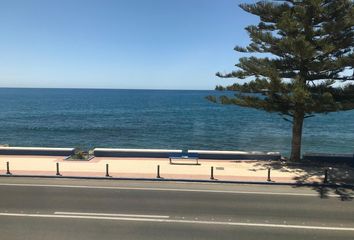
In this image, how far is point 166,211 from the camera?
13055mm

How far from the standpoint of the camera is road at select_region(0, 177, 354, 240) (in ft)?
36.3

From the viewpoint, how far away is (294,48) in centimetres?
1956

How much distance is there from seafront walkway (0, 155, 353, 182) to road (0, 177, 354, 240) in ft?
4.41

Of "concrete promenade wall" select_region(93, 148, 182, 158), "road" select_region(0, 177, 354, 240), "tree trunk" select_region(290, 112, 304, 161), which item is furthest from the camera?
"concrete promenade wall" select_region(93, 148, 182, 158)

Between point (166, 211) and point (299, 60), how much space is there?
507 inches

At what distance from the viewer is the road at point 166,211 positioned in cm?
1106

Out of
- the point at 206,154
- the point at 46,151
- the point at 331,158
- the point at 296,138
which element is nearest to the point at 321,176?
the point at 331,158

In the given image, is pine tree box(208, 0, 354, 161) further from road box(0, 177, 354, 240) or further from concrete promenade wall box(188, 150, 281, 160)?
road box(0, 177, 354, 240)

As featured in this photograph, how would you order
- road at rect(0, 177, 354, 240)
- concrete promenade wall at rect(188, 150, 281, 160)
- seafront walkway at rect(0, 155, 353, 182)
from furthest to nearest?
1. concrete promenade wall at rect(188, 150, 281, 160)
2. seafront walkway at rect(0, 155, 353, 182)
3. road at rect(0, 177, 354, 240)

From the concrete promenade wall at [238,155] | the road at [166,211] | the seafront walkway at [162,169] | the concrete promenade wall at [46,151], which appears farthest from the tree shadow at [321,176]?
the concrete promenade wall at [46,151]

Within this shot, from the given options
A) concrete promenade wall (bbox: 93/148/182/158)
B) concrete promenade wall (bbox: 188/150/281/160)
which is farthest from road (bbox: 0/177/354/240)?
concrete promenade wall (bbox: 188/150/281/160)

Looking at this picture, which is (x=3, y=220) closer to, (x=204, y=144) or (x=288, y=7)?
(x=288, y=7)

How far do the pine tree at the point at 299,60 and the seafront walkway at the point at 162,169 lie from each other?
3.24 m

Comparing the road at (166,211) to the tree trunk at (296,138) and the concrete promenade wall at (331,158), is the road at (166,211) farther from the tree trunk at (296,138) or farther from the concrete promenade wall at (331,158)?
the concrete promenade wall at (331,158)
